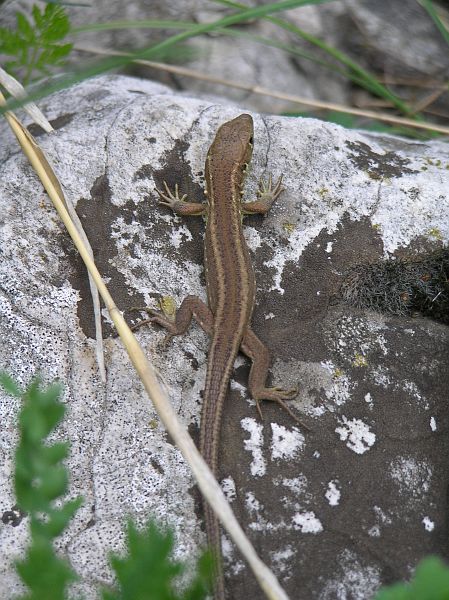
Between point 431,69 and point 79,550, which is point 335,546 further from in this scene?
point 431,69

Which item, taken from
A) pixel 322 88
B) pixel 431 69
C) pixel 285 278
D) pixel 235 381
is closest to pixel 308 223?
pixel 285 278

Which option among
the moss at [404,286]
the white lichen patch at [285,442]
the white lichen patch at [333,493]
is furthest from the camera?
the moss at [404,286]

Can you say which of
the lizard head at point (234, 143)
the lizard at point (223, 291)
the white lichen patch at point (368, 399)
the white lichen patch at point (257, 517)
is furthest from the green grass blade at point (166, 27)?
the white lichen patch at point (257, 517)

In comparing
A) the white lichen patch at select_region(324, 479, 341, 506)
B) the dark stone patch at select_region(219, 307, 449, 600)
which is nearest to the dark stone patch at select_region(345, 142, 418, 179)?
the dark stone patch at select_region(219, 307, 449, 600)

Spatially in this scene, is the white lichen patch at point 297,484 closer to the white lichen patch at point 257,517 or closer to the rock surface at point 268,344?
the rock surface at point 268,344

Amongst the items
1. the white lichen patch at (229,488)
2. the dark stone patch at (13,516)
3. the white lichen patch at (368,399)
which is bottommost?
the white lichen patch at (229,488)

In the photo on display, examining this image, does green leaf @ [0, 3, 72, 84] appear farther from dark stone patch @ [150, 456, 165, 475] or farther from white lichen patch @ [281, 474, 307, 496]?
white lichen patch @ [281, 474, 307, 496]

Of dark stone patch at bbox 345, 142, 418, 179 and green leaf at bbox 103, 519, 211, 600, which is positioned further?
dark stone patch at bbox 345, 142, 418, 179
